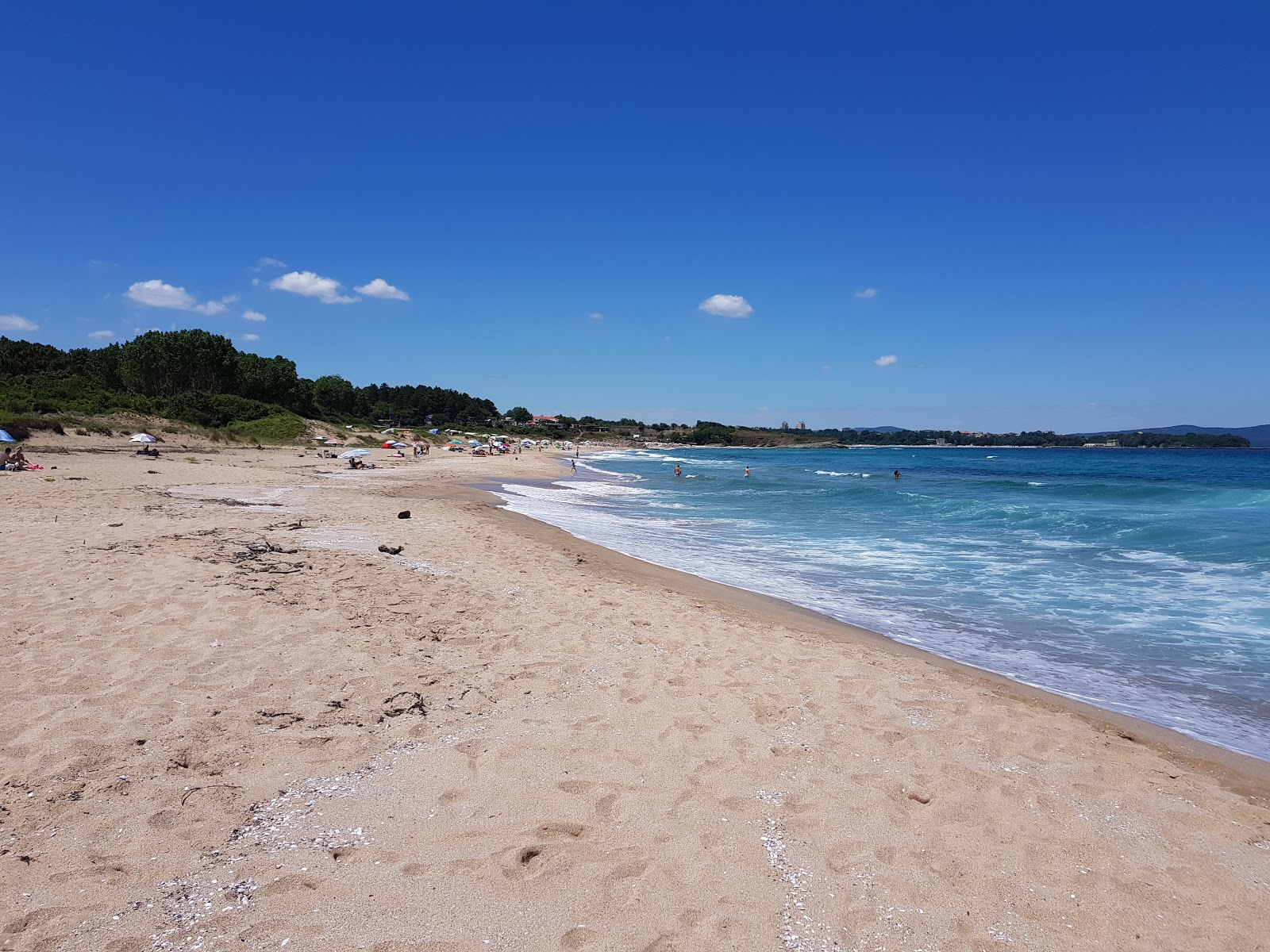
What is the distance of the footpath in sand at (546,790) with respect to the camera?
271 cm

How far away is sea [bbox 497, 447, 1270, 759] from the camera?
273 inches

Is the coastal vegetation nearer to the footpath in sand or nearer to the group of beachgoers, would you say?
the group of beachgoers

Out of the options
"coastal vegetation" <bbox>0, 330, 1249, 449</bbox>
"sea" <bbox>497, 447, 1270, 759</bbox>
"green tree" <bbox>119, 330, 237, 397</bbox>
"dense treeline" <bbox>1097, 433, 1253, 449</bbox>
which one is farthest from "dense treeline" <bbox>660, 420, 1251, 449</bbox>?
"sea" <bbox>497, 447, 1270, 759</bbox>

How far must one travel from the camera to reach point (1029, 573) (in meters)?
12.5

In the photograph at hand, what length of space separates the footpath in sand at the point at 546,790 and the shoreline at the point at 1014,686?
61mm

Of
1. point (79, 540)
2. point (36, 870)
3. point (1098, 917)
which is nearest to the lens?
point (36, 870)

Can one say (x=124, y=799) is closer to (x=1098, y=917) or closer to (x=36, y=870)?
(x=36, y=870)

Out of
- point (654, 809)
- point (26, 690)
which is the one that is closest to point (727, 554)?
point (654, 809)

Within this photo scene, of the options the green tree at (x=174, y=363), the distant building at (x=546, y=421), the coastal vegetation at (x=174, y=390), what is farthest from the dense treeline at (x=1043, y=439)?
the green tree at (x=174, y=363)

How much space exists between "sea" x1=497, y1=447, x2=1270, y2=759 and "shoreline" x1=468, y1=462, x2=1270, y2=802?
178mm

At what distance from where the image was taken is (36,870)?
2674 millimetres

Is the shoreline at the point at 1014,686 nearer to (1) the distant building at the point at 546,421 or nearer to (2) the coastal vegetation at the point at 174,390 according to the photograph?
(2) the coastal vegetation at the point at 174,390

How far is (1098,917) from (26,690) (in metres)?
6.20

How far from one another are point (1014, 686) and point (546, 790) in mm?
5080
